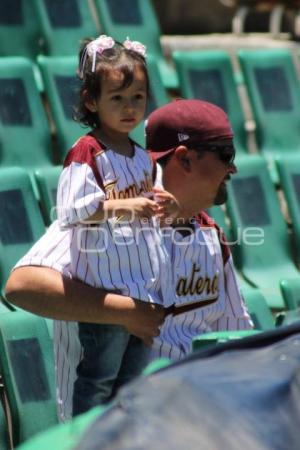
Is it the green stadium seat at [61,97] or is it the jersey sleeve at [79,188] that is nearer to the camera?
the jersey sleeve at [79,188]

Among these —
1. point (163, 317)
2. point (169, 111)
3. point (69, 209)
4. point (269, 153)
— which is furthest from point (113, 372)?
point (269, 153)

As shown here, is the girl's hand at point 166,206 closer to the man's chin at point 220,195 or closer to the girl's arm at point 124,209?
the girl's arm at point 124,209

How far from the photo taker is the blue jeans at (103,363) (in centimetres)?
315

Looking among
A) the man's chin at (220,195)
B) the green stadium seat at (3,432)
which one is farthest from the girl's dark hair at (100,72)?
the green stadium seat at (3,432)

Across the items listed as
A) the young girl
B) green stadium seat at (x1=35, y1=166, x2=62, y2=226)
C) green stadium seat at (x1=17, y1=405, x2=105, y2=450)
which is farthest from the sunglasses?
green stadium seat at (x1=17, y1=405, x2=105, y2=450)

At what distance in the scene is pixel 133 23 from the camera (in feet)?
18.6

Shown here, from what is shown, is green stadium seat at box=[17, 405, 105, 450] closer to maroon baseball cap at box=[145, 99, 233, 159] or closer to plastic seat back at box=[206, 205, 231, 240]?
maroon baseball cap at box=[145, 99, 233, 159]

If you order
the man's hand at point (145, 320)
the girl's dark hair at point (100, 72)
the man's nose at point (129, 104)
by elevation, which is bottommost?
the man's hand at point (145, 320)

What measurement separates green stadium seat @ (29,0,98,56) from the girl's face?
208cm

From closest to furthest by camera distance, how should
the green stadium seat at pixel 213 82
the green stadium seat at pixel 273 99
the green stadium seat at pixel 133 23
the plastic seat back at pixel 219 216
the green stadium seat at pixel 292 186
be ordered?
1. the plastic seat back at pixel 219 216
2. the green stadium seat at pixel 292 186
3. the green stadium seat at pixel 213 82
4. the green stadium seat at pixel 273 99
5. the green stadium seat at pixel 133 23

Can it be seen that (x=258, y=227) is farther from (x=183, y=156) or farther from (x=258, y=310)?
(x=183, y=156)

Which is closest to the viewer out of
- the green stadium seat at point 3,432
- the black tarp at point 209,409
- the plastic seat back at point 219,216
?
the black tarp at point 209,409

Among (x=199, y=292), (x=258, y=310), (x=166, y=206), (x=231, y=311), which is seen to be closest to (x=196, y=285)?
(x=199, y=292)

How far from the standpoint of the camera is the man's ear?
129 inches
